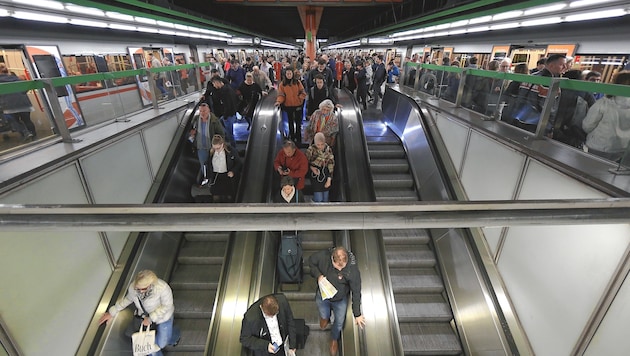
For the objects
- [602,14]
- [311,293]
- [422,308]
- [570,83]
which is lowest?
[422,308]

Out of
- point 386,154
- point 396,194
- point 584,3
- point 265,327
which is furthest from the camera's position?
point 386,154

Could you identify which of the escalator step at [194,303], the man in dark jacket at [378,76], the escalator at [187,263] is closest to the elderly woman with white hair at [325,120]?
the escalator at [187,263]

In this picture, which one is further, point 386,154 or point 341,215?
point 386,154

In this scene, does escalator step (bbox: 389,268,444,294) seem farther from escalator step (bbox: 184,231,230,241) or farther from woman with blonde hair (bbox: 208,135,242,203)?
woman with blonde hair (bbox: 208,135,242,203)

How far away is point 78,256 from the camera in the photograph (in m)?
2.95

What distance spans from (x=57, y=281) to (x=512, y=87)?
5601mm

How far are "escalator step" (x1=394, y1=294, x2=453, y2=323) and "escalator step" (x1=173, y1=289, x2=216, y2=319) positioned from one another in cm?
260

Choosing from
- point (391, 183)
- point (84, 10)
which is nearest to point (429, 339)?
point (391, 183)

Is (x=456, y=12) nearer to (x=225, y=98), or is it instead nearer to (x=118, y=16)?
(x=225, y=98)

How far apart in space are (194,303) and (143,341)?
1.04m

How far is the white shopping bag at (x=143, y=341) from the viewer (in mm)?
3141

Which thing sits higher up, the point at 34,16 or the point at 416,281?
the point at 34,16

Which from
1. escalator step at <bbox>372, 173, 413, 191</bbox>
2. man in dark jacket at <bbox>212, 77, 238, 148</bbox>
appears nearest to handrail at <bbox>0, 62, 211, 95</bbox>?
man in dark jacket at <bbox>212, 77, 238, 148</bbox>

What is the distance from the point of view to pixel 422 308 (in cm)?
416
